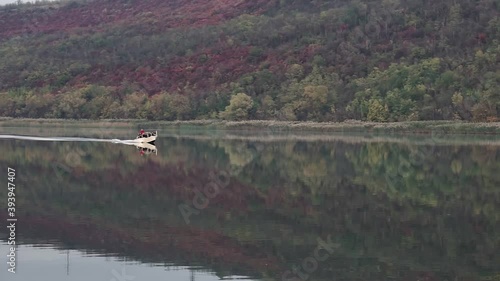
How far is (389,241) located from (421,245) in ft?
1.99

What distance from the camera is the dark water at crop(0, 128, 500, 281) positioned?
13117mm

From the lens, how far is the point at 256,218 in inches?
691

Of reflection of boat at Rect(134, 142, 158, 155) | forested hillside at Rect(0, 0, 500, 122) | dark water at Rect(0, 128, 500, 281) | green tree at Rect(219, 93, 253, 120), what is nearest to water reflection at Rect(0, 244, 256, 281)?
dark water at Rect(0, 128, 500, 281)

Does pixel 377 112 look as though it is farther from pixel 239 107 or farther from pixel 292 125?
pixel 239 107

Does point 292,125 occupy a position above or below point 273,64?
below

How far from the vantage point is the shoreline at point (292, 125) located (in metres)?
49.4

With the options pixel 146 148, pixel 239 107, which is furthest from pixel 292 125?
pixel 146 148

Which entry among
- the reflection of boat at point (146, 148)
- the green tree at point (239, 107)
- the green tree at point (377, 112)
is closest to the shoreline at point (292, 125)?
the green tree at point (239, 107)

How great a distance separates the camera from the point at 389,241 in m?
15.0

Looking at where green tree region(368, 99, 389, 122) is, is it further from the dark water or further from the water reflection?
the water reflection

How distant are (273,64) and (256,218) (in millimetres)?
57444

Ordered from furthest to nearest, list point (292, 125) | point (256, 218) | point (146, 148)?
point (292, 125) < point (146, 148) < point (256, 218)

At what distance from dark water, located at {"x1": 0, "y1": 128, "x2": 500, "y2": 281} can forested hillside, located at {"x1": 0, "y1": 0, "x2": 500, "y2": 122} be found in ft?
89.9

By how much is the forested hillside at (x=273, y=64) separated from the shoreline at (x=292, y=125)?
197cm
